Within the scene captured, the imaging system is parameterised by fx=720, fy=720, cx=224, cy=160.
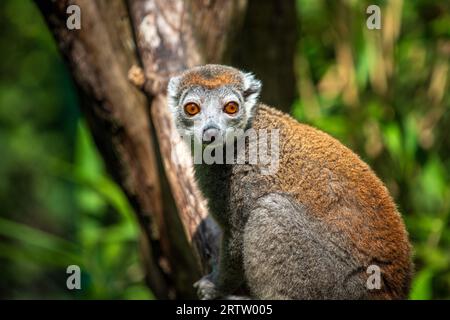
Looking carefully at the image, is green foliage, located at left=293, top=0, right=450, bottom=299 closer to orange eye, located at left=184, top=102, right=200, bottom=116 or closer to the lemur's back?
the lemur's back

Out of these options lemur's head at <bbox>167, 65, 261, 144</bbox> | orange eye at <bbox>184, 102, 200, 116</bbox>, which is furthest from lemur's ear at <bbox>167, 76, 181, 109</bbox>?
orange eye at <bbox>184, 102, 200, 116</bbox>

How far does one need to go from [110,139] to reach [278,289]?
8.50 ft

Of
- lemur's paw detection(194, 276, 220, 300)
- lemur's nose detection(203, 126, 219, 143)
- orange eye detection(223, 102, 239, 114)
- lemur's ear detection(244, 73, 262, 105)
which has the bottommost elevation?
lemur's paw detection(194, 276, 220, 300)

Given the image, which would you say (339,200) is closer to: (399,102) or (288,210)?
(288,210)

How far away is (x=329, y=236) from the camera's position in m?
5.27

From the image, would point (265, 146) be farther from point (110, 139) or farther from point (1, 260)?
point (1, 260)

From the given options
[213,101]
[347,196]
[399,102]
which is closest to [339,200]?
[347,196]

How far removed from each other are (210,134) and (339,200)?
1.07m

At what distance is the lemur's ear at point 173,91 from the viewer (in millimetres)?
5672

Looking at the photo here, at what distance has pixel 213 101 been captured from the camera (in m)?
5.48

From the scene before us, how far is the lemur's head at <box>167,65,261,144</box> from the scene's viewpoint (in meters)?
5.43
